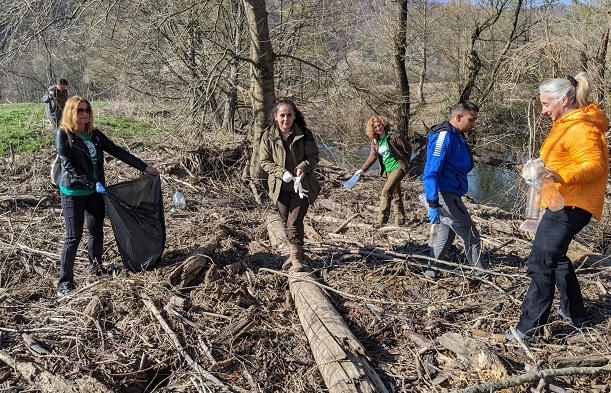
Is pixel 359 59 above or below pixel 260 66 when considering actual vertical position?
above

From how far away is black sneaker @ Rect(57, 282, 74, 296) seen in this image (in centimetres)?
397

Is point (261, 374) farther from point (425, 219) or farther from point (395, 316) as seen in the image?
point (425, 219)

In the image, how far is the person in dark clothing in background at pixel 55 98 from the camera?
8.92 metres

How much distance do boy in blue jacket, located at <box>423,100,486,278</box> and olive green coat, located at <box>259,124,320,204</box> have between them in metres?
1.03

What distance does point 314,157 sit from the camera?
14.3ft

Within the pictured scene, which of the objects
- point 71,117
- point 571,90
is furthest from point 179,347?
point 571,90

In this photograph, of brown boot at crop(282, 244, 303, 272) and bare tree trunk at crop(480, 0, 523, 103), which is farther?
bare tree trunk at crop(480, 0, 523, 103)

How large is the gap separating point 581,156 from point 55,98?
8.98 metres

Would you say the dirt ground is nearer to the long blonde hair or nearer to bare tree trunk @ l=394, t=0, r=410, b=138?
the long blonde hair

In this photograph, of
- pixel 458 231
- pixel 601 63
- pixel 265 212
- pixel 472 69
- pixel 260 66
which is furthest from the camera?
pixel 472 69

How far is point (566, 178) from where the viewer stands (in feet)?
9.91

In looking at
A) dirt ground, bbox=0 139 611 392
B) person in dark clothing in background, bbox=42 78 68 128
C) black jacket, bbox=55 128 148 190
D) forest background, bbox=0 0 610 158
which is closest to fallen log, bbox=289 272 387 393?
dirt ground, bbox=0 139 611 392

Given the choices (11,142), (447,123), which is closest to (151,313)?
(447,123)

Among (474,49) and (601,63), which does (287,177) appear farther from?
(474,49)
